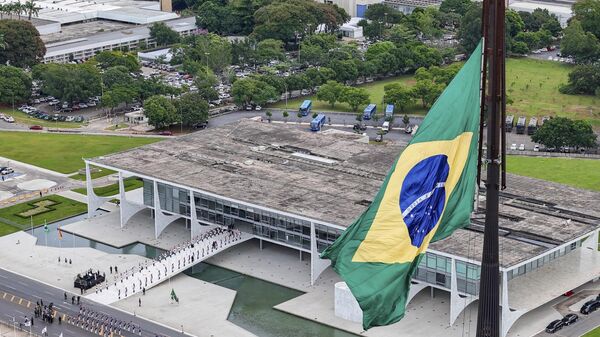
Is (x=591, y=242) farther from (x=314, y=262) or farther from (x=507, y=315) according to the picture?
(x=314, y=262)

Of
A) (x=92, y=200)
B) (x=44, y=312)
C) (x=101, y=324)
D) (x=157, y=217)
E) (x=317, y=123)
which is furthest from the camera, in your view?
(x=317, y=123)

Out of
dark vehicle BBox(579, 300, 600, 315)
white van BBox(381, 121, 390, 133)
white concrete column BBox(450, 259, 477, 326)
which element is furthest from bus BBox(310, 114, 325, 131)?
dark vehicle BBox(579, 300, 600, 315)

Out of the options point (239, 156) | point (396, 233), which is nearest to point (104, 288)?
point (239, 156)

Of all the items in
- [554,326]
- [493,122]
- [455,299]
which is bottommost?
[554,326]

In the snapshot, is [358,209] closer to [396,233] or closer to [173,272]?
[173,272]

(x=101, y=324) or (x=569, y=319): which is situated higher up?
(x=569, y=319)

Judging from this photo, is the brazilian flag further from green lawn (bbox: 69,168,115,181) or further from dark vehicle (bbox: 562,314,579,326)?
green lawn (bbox: 69,168,115,181)

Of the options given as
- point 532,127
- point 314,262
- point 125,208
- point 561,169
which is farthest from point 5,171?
point 532,127
